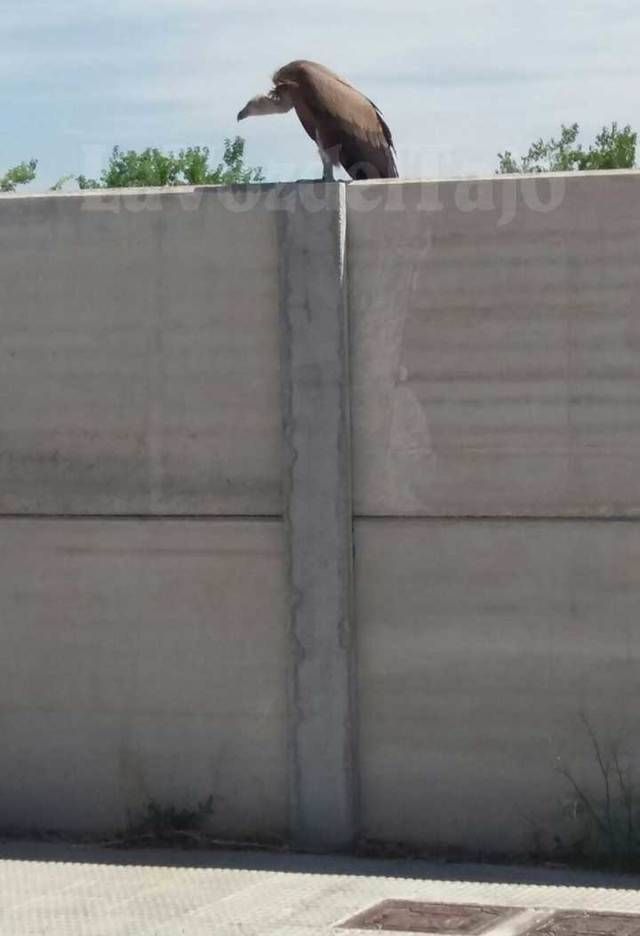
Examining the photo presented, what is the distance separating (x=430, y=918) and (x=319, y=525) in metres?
1.56

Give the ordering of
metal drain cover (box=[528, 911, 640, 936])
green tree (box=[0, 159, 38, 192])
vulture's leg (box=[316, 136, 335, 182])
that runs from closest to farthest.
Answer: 1. metal drain cover (box=[528, 911, 640, 936])
2. vulture's leg (box=[316, 136, 335, 182])
3. green tree (box=[0, 159, 38, 192])

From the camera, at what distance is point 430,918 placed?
18.8ft

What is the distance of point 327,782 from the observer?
6.59 metres

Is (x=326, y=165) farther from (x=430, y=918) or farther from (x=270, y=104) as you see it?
(x=430, y=918)

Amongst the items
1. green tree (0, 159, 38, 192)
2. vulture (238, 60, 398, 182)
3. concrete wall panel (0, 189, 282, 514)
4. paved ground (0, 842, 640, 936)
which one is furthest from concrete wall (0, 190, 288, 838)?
green tree (0, 159, 38, 192)

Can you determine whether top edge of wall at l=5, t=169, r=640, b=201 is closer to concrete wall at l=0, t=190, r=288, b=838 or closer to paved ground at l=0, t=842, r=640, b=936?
concrete wall at l=0, t=190, r=288, b=838

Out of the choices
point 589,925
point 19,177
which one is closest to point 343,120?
point 589,925

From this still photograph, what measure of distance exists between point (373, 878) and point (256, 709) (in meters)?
0.83

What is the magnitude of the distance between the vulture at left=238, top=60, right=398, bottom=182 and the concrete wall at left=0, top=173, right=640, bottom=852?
0.49 meters

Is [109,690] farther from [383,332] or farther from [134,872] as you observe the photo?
[383,332]

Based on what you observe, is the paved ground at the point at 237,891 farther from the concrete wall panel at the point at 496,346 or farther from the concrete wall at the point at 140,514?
the concrete wall panel at the point at 496,346

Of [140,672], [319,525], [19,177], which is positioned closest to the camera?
[319,525]

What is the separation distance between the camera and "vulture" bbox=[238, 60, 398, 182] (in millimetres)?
7062

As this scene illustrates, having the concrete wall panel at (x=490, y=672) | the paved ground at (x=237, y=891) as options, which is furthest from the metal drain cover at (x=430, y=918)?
the concrete wall panel at (x=490, y=672)
